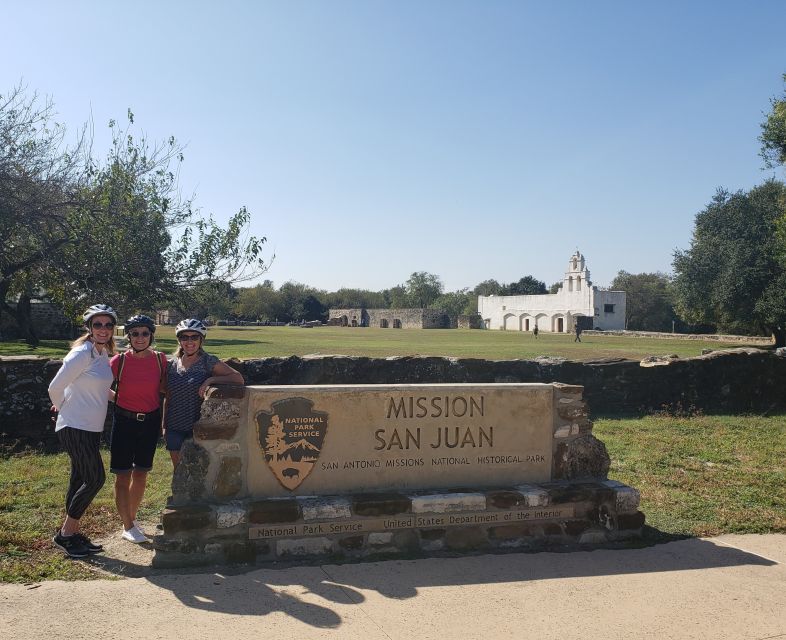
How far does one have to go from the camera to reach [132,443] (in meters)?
4.72

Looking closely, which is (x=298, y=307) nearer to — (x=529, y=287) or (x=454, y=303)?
(x=454, y=303)

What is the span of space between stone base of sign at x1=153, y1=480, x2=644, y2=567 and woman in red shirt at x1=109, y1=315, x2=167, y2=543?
0.53m

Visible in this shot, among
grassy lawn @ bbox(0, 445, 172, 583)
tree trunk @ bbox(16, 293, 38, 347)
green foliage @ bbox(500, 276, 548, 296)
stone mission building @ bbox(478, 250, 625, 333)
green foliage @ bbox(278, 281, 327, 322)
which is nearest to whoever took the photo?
grassy lawn @ bbox(0, 445, 172, 583)

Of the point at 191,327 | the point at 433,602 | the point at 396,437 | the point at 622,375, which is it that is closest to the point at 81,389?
the point at 191,327

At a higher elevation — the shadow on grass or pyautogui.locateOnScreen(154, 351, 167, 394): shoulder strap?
pyautogui.locateOnScreen(154, 351, 167, 394): shoulder strap

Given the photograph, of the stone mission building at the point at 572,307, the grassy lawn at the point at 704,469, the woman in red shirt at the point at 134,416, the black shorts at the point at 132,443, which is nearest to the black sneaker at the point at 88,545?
the woman in red shirt at the point at 134,416

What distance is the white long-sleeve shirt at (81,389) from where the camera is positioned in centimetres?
442

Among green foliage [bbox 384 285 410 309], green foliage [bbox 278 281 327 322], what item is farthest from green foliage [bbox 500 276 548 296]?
green foliage [bbox 278 281 327 322]

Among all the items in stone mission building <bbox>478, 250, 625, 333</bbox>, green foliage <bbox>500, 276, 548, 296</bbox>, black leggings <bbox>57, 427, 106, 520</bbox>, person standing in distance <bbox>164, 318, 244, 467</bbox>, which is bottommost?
black leggings <bbox>57, 427, 106, 520</bbox>

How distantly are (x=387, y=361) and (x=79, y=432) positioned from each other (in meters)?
6.56

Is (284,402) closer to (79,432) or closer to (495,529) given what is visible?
(79,432)

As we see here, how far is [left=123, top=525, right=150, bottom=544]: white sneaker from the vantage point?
15.4 feet

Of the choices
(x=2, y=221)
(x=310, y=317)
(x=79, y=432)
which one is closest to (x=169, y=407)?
(x=79, y=432)

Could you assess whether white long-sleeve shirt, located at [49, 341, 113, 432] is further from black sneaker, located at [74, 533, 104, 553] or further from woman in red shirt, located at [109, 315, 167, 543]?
black sneaker, located at [74, 533, 104, 553]
